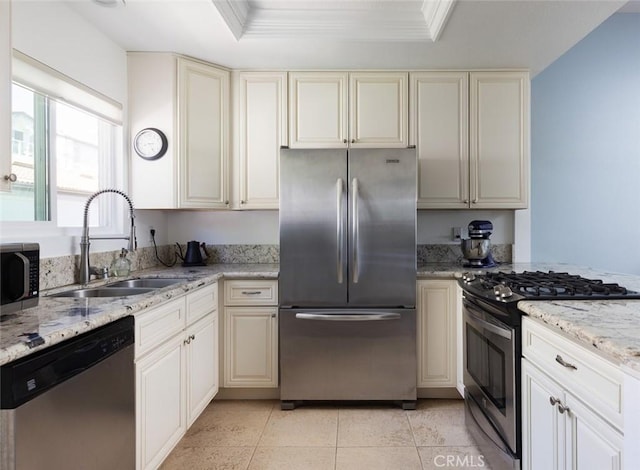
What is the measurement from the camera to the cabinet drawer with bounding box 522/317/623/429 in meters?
1.01

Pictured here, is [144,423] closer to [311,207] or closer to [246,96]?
[311,207]

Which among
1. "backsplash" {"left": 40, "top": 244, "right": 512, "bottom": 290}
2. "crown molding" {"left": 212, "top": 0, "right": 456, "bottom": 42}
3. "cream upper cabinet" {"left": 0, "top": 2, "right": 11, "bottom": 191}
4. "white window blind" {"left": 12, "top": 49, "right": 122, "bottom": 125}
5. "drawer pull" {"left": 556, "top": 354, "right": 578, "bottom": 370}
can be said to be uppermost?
"crown molding" {"left": 212, "top": 0, "right": 456, "bottom": 42}

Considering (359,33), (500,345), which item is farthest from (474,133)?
(500,345)

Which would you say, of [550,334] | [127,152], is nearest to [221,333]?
[127,152]

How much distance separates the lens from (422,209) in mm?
2895

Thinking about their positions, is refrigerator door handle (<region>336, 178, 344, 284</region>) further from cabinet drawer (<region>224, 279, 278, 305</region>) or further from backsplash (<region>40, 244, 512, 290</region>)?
backsplash (<region>40, 244, 512, 290</region>)

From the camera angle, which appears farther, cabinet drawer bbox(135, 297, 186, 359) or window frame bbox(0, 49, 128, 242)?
window frame bbox(0, 49, 128, 242)

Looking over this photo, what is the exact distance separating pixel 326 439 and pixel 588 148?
305 cm

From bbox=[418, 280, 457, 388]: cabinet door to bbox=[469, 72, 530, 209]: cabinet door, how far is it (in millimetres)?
830

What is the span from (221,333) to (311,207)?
1070 millimetres

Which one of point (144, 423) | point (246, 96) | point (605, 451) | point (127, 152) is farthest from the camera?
point (246, 96)

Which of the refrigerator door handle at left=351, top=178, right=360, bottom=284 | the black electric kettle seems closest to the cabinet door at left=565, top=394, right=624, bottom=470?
the refrigerator door handle at left=351, top=178, right=360, bottom=284

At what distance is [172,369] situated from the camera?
1838 mm

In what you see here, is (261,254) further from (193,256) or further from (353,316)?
(353,316)
